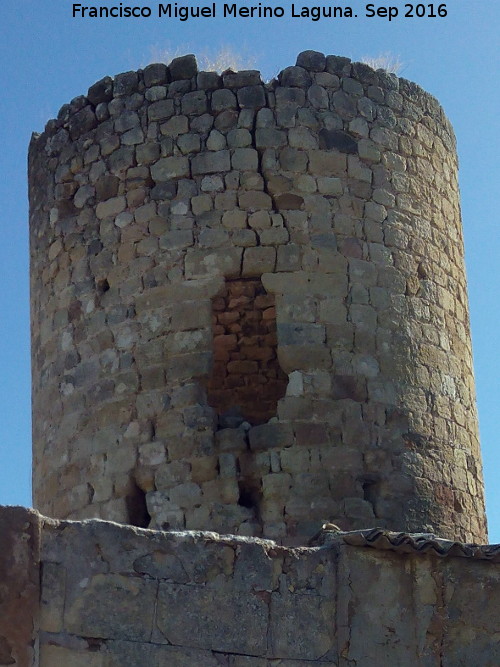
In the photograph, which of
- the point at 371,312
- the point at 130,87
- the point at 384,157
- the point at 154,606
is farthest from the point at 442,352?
the point at 154,606

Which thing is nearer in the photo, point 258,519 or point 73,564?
point 73,564

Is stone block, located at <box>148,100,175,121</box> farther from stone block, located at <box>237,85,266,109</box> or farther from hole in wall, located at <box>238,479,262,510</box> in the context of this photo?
hole in wall, located at <box>238,479,262,510</box>

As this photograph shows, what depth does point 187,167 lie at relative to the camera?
10.2 meters

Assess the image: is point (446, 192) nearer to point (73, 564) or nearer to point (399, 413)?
point (399, 413)

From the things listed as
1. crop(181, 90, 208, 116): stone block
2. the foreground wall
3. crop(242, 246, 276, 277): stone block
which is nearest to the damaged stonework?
the foreground wall

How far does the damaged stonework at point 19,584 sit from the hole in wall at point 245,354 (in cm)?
341

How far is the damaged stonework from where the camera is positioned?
21.0 feet

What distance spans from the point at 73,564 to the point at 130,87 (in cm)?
471

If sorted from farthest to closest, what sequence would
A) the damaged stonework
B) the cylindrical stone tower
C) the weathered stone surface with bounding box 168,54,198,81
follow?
the weathered stone surface with bounding box 168,54,198,81
the cylindrical stone tower
the damaged stonework

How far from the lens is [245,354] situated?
396 inches

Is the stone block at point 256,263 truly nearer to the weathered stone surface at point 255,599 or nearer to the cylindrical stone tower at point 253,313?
the cylindrical stone tower at point 253,313

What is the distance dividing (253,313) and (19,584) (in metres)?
3.82

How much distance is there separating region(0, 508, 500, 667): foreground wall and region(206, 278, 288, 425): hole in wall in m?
2.76

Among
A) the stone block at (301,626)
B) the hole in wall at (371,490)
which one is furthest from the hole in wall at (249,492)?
the stone block at (301,626)
